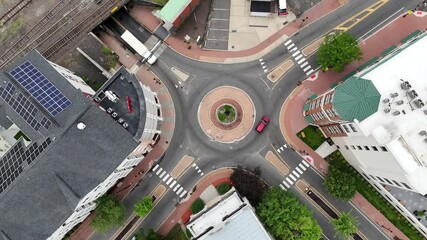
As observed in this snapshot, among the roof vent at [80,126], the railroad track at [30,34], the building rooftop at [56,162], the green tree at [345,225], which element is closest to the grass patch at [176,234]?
the building rooftop at [56,162]

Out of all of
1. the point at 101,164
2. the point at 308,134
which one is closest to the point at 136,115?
the point at 101,164

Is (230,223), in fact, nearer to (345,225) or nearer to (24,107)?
(345,225)

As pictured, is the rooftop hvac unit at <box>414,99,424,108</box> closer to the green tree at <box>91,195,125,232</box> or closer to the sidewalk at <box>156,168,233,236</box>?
the sidewalk at <box>156,168,233,236</box>

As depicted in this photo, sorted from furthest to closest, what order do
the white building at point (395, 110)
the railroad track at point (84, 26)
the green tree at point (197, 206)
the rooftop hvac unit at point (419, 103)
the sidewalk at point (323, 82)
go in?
the railroad track at point (84, 26) < the sidewalk at point (323, 82) < the green tree at point (197, 206) < the rooftop hvac unit at point (419, 103) < the white building at point (395, 110)

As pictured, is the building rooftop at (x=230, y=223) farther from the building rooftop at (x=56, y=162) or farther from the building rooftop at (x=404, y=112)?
the building rooftop at (x=404, y=112)

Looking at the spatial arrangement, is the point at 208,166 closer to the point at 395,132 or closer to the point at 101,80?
the point at 101,80


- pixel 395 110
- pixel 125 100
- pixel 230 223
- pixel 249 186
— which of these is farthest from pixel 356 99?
pixel 125 100
